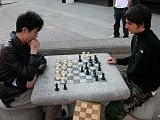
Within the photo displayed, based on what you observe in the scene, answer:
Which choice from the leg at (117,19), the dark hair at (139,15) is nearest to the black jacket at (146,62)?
the dark hair at (139,15)

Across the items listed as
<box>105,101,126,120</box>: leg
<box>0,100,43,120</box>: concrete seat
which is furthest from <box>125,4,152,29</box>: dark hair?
<box>0,100,43,120</box>: concrete seat

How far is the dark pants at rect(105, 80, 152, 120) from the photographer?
289cm

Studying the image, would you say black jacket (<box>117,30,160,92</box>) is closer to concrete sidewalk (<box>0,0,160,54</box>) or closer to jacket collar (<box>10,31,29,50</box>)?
concrete sidewalk (<box>0,0,160,54</box>)

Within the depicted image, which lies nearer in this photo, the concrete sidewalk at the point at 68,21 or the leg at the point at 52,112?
the leg at the point at 52,112

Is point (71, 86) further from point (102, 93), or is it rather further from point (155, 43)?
point (155, 43)

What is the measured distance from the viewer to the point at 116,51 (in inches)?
143

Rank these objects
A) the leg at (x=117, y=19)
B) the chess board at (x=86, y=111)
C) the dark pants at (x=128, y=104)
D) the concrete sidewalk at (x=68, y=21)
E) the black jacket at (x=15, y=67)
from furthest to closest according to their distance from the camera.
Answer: the concrete sidewalk at (x=68, y=21) → the leg at (x=117, y=19) → the dark pants at (x=128, y=104) → the black jacket at (x=15, y=67) → the chess board at (x=86, y=111)

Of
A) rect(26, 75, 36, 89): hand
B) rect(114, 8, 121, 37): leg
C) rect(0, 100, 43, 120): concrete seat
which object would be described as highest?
rect(26, 75, 36, 89): hand

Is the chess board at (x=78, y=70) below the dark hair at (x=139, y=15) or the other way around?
below

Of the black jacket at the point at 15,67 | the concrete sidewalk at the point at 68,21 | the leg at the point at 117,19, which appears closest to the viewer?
the black jacket at the point at 15,67

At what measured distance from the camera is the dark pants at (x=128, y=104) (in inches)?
114

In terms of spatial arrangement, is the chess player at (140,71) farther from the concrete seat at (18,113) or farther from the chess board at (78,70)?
the concrete seat at (18,113)

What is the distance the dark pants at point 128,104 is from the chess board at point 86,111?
43cm

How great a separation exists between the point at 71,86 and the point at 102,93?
30cm
